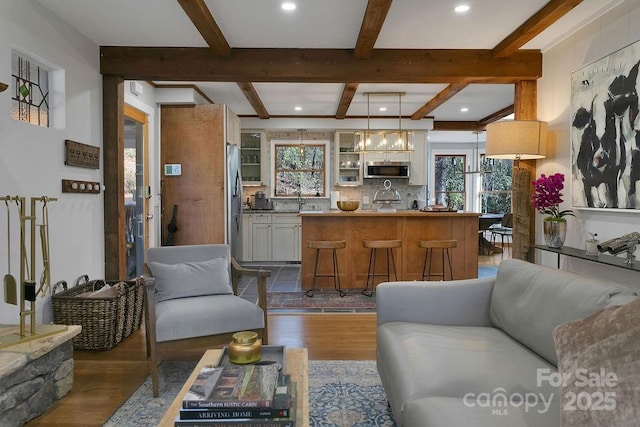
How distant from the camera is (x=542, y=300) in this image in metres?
1.88

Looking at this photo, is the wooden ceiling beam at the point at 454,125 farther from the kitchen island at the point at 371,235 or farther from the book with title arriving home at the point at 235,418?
the book with title arriving home at the point at 235,418

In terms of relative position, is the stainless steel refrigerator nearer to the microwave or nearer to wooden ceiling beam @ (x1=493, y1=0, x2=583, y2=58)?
the microwave

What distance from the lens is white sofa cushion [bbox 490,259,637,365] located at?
1601 millimetres

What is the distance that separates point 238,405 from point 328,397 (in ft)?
3.80

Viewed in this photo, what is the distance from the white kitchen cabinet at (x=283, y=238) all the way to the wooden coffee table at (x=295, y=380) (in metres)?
5.27

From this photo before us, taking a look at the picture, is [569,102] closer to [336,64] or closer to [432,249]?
[336,64]

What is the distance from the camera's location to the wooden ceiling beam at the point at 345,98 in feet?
17.0

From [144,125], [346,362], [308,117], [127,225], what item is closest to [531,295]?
[346,362]

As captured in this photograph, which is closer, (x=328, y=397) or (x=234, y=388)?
(x=234, y=388)

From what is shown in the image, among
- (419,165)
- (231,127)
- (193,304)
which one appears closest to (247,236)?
(231,127)

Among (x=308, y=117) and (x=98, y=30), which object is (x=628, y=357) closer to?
(x=98, y=30)

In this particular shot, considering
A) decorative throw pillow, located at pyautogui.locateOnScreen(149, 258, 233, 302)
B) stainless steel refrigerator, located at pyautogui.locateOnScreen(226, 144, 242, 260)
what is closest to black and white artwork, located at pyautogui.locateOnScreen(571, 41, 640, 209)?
decorative throw pillow, located at pyautogui.locateOnScreen(149, 258, 233, 302)

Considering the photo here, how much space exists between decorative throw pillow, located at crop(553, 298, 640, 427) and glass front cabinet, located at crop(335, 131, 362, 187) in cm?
651

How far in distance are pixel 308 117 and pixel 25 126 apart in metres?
4.99
